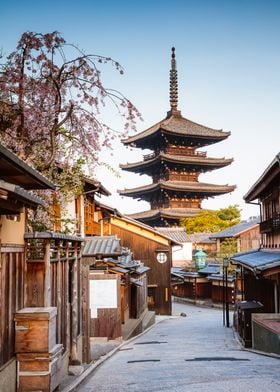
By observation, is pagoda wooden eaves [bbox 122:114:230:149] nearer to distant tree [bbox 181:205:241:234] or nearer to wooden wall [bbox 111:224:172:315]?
distant tree [bbox 181:205:241:234]

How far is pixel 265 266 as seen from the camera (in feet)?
53.6

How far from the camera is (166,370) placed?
34.2 ft

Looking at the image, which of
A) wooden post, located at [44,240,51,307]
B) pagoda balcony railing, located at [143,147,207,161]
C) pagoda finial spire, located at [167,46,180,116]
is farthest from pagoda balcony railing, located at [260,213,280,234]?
pagoda finial spire, located at [167,46,180,116]

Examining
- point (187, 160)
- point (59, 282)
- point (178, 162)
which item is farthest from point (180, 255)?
point (59, 282)

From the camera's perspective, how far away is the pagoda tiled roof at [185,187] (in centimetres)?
5259

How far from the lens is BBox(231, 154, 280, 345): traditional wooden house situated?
1720 cm

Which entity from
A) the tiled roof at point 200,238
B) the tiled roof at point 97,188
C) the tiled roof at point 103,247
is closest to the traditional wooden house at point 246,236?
the tiled roof at point 200,238

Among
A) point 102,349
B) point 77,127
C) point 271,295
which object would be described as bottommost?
point 102,349

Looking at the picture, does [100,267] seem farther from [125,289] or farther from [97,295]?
[125,289]

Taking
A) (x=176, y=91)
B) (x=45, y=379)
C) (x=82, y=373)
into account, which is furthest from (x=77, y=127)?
(x=176, y=91)

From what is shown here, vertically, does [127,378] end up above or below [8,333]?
below

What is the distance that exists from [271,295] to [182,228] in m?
32.2

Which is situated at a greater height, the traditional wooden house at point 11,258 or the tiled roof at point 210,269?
the traditional wooden house at point 11,258

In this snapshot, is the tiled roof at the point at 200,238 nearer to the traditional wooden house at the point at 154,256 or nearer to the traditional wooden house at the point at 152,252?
the traditional wooden house at the point at 152,252
